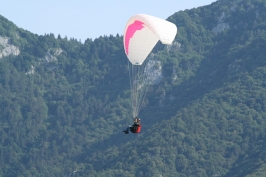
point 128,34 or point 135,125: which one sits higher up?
point 128,34

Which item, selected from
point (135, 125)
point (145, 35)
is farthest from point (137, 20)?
point (135, 125)

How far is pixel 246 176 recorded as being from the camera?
7717 inches

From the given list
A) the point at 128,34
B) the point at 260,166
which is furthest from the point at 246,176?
the point at 128,34

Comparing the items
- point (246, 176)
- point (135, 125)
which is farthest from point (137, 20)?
point (246, 176)

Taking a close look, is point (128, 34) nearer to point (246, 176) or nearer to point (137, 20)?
point (137, 20)

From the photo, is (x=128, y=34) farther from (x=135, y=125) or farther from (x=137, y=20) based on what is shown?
(x=135, y=125)

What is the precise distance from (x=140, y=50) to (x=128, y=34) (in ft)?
6.49

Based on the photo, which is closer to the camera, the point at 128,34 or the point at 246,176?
the point at 128,34

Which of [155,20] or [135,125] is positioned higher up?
[155,20]

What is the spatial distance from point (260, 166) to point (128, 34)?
82.6m

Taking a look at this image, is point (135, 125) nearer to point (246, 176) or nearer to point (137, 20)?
point (137, 20)

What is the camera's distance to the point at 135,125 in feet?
374

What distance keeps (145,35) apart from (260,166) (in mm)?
82902

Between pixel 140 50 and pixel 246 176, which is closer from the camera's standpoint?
pixel 140 50
